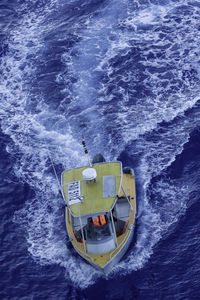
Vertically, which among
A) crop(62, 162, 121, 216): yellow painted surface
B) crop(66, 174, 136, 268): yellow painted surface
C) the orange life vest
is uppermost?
crop(62, 162, 121, 216): yellow painted surface

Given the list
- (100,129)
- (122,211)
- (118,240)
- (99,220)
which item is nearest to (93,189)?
(99,220)

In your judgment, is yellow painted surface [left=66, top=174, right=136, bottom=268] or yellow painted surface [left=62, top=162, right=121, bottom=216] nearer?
yellow painted surface [left=66, top=174, right=136, bottom=268]

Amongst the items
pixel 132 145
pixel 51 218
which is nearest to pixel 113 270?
pixel 51 218

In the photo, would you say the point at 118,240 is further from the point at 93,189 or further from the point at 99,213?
the point at 93,189

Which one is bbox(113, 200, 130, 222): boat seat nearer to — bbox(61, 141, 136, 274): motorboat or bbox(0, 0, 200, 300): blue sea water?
bbox(61, 141, 136, 274): motorboat

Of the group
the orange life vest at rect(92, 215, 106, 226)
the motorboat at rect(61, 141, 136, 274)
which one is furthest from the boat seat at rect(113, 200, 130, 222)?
the orange life vest at rect(92, 215, 106, 226)

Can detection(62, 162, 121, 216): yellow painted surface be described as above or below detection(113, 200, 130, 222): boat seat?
above
